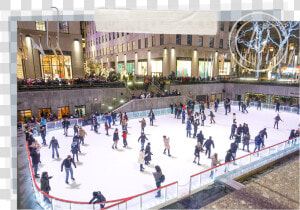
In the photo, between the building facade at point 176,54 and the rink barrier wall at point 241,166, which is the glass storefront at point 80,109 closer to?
the building facade at point 176,54

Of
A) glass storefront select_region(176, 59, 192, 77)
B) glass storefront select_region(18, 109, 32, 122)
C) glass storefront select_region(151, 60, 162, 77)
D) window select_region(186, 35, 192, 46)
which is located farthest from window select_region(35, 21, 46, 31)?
window select_region(186, 35, 192, 46)

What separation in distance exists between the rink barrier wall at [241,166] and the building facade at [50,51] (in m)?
17.4

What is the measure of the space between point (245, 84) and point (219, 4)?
28.7 m

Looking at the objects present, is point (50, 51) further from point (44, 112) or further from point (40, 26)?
point (44, 112)

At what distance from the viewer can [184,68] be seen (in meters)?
31.1

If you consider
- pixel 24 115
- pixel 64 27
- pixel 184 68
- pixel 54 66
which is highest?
pixel 64 27

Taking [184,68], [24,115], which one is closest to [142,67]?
[184,68]

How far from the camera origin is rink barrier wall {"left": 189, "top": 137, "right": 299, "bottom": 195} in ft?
23.5

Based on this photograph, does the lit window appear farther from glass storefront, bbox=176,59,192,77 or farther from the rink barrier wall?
the rink barrier wall

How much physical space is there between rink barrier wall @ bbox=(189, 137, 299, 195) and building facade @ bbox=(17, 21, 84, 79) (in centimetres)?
1739

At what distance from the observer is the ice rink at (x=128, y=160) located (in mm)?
7551

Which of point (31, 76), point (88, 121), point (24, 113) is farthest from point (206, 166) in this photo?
point (31, 76)

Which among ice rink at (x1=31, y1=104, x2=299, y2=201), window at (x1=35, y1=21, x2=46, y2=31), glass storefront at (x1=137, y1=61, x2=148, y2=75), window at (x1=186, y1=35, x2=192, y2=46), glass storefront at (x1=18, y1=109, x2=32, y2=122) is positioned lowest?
ice rink at (x1=31, y1=104, x2=299, y2=201)

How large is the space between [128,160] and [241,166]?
213 inches
